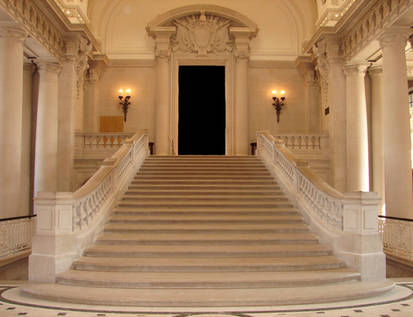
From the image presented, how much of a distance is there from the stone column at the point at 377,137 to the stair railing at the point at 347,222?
7.14 m

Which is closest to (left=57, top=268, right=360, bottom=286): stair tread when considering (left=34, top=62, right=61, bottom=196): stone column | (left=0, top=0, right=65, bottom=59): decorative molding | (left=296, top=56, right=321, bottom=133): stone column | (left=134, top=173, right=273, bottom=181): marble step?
(left=134, top=173, right=273, bottom=181): marble step

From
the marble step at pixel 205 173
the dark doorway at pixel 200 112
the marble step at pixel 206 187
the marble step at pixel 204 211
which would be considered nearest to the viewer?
the marble step at pixel 204 211

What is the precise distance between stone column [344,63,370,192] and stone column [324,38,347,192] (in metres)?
0.16

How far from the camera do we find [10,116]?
35.3 feet

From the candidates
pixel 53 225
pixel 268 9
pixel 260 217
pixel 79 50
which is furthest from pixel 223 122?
pixel 53 225

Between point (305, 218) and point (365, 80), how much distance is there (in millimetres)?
8498

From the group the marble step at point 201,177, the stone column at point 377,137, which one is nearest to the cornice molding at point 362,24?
the stone column at point 377,137

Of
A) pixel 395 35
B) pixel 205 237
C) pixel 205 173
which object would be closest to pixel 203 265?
pixel 205 237

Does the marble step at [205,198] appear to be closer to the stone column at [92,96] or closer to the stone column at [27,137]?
the stone column at [27,137]

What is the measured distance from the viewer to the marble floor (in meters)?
5.43

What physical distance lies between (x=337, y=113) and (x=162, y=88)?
671 cm

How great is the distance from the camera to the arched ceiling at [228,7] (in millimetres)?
17875

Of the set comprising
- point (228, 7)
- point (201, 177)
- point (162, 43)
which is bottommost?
point (201, 177)

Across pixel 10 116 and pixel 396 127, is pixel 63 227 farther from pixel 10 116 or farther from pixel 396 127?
pixel 396 127
